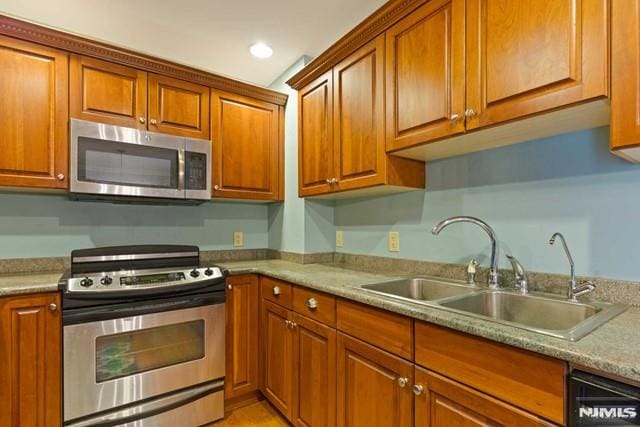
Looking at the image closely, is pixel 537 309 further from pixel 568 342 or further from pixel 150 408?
pixel 150 408

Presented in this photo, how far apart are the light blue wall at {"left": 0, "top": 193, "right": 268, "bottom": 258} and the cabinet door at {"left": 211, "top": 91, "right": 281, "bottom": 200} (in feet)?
1.10

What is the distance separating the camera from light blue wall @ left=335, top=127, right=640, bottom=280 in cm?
121

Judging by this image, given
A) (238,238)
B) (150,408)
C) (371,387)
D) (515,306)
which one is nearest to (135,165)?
(238,238)

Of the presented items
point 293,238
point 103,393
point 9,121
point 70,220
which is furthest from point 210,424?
point 9,121

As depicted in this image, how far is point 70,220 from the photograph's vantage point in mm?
2170

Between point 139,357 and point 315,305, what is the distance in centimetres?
103

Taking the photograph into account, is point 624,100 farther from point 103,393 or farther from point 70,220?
point 70,220

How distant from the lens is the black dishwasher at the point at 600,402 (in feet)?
2.33

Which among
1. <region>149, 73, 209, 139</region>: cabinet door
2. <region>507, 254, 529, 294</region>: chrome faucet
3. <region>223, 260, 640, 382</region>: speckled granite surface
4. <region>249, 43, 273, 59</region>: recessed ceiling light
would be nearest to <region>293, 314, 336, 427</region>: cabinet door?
<region>223, 260, 640, 382</region>: speckled granite surface

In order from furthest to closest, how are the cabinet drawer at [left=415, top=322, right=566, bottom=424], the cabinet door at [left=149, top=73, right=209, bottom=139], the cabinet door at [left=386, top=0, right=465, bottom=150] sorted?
the cabinet door at [left=149, top=73, right=209, bottom=139] → the cabinet door at [left=386, top=0, right=465, bottom=150] → the cabinet drawer at [left=415, top=322, right=566, bottom=424]

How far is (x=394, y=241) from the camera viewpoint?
2082mm

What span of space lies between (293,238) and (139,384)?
1.32 meters

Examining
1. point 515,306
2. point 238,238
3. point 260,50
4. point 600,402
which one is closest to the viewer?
point 600,402

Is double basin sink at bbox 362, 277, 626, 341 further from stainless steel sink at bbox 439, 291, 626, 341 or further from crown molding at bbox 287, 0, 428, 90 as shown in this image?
crown molding at bbox 287, 0, 428, 90
